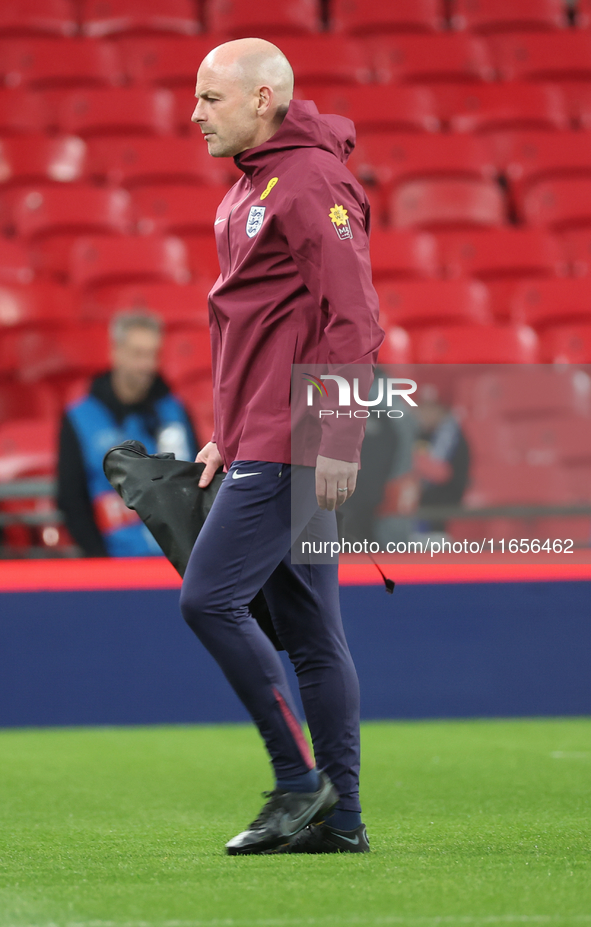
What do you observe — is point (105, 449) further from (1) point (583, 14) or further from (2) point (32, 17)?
(1) point (583, 14)

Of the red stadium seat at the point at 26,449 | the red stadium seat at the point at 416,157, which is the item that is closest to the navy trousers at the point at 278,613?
the red stadium seat at the point at 26,449

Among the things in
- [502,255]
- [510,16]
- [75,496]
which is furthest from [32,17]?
[75,496]

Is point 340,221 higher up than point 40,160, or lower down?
lower down

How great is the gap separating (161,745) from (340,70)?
5374 mm

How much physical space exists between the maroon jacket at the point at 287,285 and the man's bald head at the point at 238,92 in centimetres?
4

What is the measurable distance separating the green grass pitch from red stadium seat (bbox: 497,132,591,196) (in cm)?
430

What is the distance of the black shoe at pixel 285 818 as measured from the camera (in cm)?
212

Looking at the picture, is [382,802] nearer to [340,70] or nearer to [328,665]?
[328,665]

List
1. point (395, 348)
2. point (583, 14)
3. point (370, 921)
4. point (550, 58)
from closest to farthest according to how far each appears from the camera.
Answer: point (370, 921) < point (395, 348) < point (550, 58) < point (583, 14)

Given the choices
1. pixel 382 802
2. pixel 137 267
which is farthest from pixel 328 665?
pixel 137 267

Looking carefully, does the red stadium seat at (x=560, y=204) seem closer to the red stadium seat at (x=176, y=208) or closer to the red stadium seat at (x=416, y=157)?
the red stadium seat at (x=416, y=157)

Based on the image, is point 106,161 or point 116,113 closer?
point 106,161

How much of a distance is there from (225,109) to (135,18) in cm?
624

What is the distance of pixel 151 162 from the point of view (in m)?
7.04
